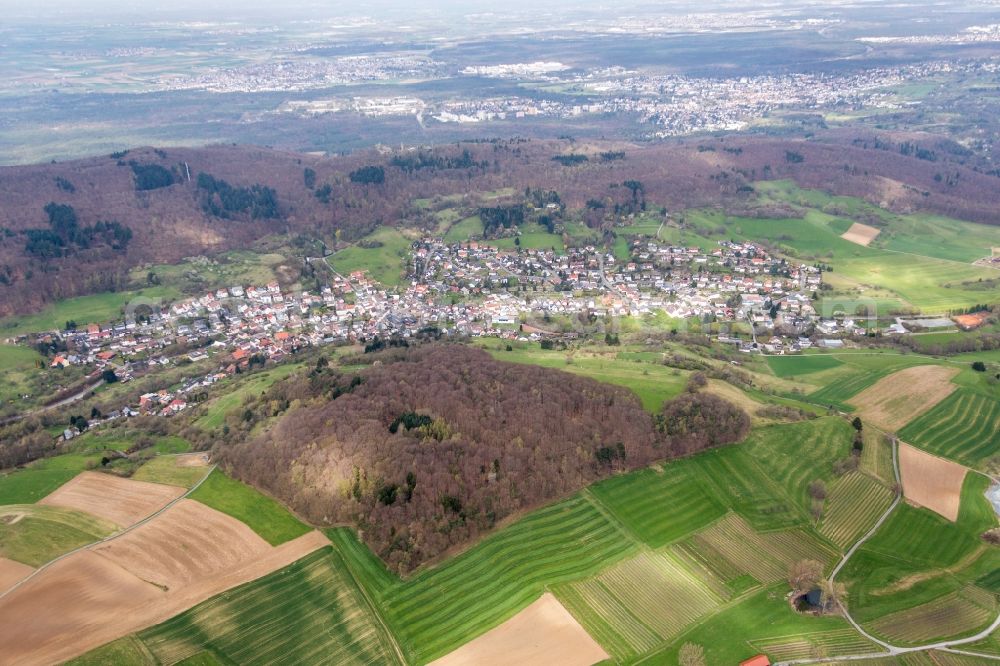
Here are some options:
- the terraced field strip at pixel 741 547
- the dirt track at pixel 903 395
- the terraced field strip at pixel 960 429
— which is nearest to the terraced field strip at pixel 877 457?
the terraced field strip at pixel 960 429

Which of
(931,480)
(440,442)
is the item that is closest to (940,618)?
(931,480)

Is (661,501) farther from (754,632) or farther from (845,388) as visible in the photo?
(845,388)

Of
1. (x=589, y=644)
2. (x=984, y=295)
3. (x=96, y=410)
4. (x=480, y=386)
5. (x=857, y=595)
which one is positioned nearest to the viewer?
(x=589, y=644)

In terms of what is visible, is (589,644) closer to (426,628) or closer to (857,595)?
(426,628)

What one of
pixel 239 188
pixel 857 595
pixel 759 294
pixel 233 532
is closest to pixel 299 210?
pixel 239 188

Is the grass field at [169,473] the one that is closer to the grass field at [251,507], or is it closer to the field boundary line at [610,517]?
the grass field at [251,507]

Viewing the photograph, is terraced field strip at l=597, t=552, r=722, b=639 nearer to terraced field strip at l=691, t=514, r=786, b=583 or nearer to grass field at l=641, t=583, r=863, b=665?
grass field at l=641, t=583, r=863, b=665
